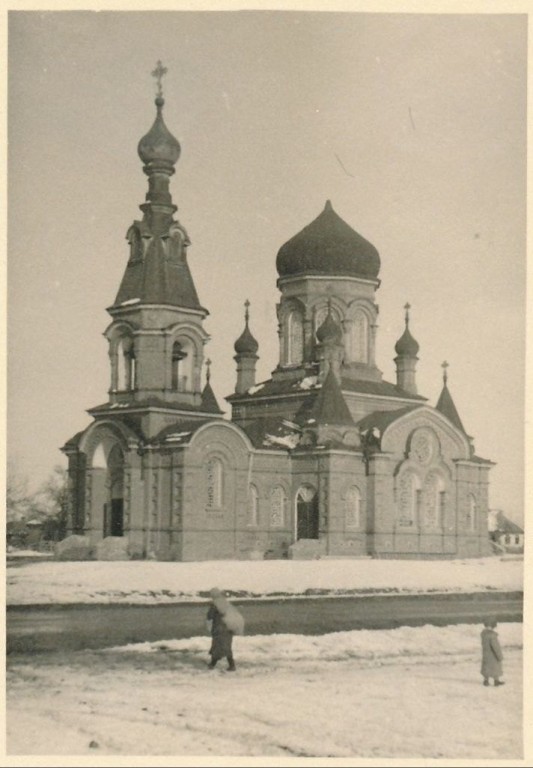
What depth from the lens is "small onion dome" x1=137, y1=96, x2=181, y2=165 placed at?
33.8m

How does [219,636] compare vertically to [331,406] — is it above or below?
below

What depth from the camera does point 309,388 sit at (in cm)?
4078

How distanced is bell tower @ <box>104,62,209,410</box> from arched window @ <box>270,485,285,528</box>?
144 inches

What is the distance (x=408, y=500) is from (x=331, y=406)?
3.79m

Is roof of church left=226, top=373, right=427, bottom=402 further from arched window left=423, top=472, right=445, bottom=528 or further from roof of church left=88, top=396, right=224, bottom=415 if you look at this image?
roof of church left=88, top=396, right=224, bottom=415

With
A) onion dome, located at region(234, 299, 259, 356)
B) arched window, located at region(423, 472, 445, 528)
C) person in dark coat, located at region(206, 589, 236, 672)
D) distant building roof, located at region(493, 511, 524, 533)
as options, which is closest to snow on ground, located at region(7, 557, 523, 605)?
distant building roof, located at region(493, 511, 524, 533)

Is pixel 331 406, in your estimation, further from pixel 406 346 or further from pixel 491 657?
pixel 491 657

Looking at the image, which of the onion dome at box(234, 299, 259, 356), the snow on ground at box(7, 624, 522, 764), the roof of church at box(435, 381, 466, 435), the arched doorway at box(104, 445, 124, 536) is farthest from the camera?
the roof of church at box(435, 381, 466, 435)

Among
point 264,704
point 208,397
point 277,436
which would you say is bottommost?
point 264,704

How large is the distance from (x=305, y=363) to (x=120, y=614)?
19617 millimetres

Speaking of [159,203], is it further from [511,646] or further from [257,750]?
[257,750]

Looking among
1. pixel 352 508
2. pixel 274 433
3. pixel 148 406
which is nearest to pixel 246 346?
pixel 274 433

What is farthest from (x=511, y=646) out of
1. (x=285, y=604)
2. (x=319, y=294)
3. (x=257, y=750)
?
(x=319, y=294)

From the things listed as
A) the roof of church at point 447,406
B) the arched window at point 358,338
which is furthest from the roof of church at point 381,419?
the roof of church at point 447,406
